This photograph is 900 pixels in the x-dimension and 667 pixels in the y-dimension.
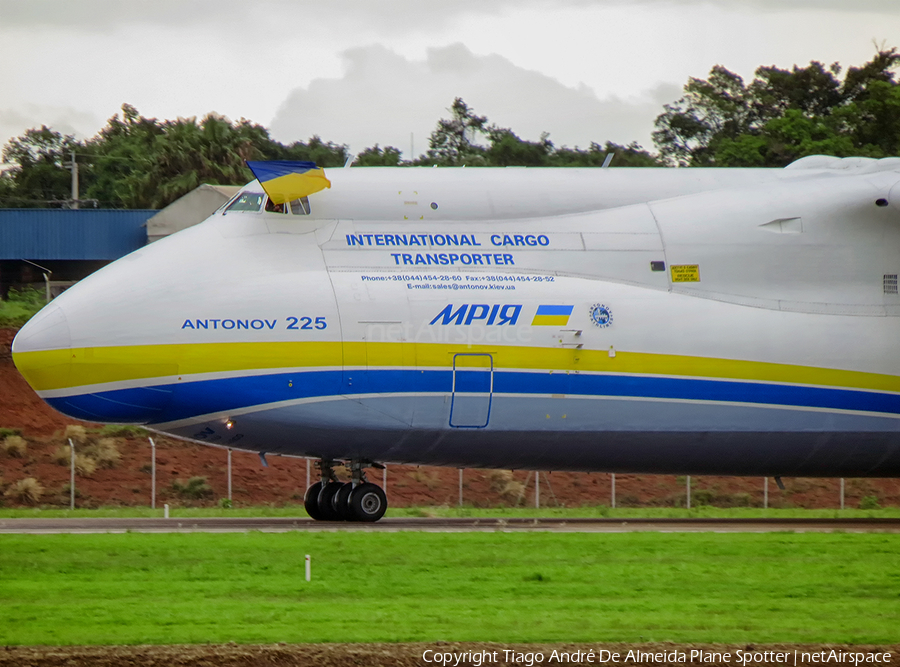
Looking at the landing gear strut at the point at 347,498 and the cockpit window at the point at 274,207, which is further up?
the cockpit window at the point at 274,207

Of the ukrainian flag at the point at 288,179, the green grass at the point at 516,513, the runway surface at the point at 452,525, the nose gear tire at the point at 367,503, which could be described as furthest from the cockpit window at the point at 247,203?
the green grass at the point at 516,513

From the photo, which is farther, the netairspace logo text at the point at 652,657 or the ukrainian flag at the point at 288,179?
the ukrainian flag at the point at 288,179

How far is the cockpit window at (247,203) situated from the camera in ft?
67.4

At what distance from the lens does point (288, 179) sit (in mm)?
20500

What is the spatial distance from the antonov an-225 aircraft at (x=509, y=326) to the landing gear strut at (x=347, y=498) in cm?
4

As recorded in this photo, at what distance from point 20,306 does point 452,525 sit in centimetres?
3711

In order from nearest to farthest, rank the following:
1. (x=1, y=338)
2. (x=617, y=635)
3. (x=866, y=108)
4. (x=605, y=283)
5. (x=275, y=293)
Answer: (x=617, y=635) < (x=275, y=293) < (x=605, y=283) < (x=1, y=338) < (x=866, y=108)

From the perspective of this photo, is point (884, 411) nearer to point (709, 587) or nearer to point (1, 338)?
point (709, 587)

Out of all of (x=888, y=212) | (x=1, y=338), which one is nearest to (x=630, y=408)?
(x=888, y=212)

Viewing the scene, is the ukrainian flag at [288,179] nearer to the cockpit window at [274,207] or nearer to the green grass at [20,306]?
the cockpit window at [274,207]

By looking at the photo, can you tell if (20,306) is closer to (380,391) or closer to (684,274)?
(380,391)

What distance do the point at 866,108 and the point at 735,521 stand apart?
36038 mm

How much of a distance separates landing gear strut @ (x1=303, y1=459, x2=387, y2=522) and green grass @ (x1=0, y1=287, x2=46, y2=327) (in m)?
33.0

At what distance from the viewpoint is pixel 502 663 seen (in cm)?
1052
